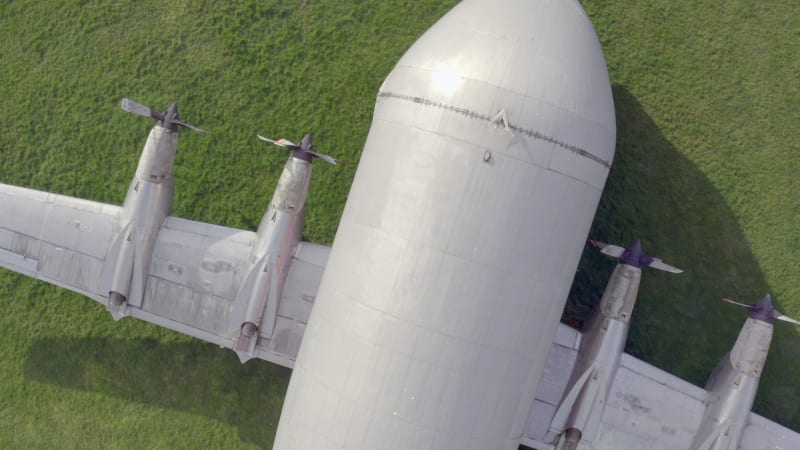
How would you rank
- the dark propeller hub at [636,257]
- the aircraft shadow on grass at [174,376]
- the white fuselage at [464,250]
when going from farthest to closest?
the aircraft shadow on grass at [174,376]
the dark propeller hub at [636,257]
the white fuselage at [464,250]

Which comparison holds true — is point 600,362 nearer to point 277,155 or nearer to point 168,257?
point 168,257

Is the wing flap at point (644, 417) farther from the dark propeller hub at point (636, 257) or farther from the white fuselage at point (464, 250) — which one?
the white fuselage at point (464, 250)

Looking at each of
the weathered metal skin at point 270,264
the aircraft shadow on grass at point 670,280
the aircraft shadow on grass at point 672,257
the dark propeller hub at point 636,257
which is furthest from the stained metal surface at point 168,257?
Result: the aircraft shadow on grass at point 672,257

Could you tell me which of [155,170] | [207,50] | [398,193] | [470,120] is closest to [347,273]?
[398,193]

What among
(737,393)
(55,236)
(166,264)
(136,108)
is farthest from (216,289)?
(737,393)

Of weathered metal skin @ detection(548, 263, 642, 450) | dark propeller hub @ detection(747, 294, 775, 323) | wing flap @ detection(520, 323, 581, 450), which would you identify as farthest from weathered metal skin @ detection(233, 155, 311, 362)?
dark propeller hub @ detection(747, 294, 775, 323)
